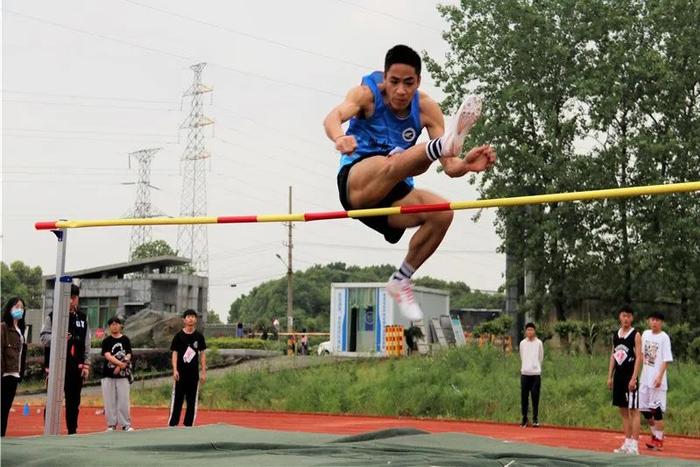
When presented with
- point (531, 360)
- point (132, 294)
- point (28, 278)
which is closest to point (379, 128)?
point (531, 360)

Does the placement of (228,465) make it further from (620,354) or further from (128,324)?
(128,324)

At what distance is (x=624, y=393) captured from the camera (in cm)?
802

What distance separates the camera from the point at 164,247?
52.0 meters

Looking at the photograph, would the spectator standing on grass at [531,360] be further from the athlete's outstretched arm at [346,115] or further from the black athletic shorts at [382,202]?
the athlete's outstretched arm at [346,115]

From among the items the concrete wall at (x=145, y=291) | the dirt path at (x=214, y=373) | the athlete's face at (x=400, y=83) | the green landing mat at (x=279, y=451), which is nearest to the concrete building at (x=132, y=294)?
the concrete wall at (x=145, y=291)

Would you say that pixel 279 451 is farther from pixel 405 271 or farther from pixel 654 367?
pixel 654 367

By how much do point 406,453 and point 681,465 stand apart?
4.90ft

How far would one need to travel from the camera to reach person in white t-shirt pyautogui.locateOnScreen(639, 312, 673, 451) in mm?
8094

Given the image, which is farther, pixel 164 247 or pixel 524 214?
pixel 164 247

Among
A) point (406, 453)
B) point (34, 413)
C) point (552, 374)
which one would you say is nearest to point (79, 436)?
point (406, 453)

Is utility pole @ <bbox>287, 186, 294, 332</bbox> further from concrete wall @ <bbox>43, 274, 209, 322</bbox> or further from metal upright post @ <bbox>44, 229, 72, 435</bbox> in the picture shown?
metal upright post @ <bbox>44, 229, 72, 435</bbox>

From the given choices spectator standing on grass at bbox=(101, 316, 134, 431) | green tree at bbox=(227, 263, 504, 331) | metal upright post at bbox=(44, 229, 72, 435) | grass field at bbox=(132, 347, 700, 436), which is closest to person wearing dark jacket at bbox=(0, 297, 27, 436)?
metal upright post at bbox=(44, 229, 72, 435)

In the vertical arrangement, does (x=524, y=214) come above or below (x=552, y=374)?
above

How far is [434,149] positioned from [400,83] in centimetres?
50
